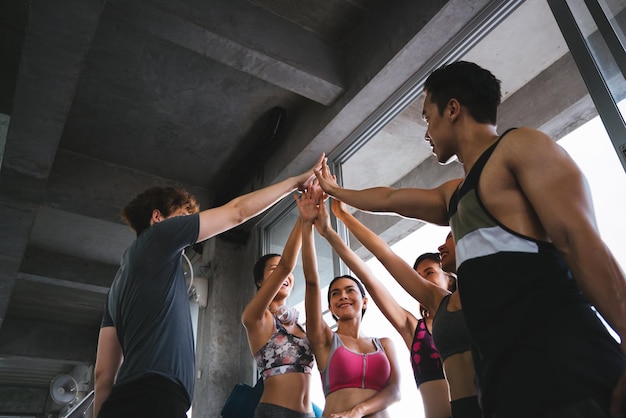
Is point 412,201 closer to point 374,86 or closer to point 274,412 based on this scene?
point 274,412

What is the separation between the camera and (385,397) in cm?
228

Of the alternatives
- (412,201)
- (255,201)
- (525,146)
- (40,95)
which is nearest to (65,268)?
(40,95)

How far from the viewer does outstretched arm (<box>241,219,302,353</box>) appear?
2.46 metres

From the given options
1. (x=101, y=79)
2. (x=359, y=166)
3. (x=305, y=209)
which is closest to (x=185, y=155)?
(x=101, y=79)

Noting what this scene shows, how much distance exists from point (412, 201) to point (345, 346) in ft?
4.00

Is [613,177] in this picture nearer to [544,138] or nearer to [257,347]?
[544,138]

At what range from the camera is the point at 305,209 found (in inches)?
102

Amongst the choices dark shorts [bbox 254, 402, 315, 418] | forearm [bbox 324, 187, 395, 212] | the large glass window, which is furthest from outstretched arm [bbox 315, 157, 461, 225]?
dark shorts [bbox 254, 402, 315, 418]

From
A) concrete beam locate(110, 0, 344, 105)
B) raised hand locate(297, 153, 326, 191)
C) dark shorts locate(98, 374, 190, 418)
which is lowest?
dark shorts locate(98, 374, 190, 418)

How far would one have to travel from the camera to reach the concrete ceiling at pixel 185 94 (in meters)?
3.00

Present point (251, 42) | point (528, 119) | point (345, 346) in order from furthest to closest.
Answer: point (528, 119) < point (251, 42) < point (345, 346)

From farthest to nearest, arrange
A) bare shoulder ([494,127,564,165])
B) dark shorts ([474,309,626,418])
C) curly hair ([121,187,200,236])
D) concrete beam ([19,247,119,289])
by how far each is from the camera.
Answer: concrete beam ([19,247,119,289]) → curly hair ([121,187,200,236]) → bare shoulder ([494,127,564,165]) → dark shorts ([474,309,626,418])

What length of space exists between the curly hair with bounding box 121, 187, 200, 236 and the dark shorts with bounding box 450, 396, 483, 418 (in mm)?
1187

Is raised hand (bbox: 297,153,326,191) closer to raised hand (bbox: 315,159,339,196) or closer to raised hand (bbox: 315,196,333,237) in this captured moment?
raised hand (bbox: 315,159,339,196)
